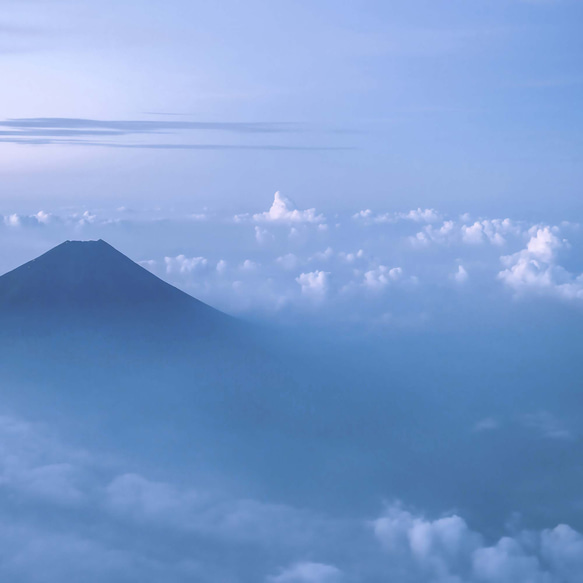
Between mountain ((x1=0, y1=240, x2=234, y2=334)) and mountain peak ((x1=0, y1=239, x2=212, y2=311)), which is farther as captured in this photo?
mountain ((x1=0, y1=240, x2=234, y2=334))

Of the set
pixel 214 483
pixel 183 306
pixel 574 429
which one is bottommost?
pixel 214 483

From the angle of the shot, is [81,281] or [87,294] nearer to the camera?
[87,294]

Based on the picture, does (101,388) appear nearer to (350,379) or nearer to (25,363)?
(25,363)

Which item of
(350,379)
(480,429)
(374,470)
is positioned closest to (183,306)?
(350,379)

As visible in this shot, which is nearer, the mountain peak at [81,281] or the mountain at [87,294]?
the mountain peak at [81,281]

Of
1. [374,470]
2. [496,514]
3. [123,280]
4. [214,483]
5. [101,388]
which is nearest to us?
[496,514]

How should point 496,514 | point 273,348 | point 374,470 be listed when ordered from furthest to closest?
point 273,348 < point 374,470 < point 496,514

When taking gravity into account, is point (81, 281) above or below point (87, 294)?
above

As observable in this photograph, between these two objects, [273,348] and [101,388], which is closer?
[101,388]
